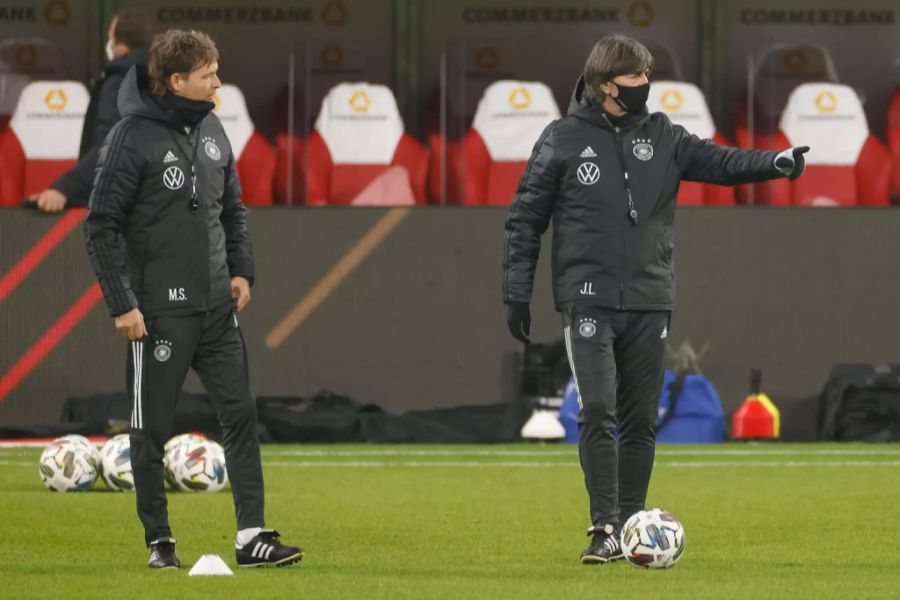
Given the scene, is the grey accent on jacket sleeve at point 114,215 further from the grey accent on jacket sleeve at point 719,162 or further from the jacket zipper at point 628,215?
the grey accent on jacket sleeve at point 719,162

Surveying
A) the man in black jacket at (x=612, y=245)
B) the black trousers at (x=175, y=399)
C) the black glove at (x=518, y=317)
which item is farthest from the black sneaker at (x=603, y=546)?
the black trousers at (x=175, y=399)

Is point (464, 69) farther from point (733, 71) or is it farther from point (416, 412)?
point (416, 412)

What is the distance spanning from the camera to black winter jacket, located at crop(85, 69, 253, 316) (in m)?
7.18

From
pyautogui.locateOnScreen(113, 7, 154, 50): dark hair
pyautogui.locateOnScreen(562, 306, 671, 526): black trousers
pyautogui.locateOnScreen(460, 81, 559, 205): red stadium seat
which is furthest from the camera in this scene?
pyautogui.locateOnScreen(460, 81, 559, 205): red stadium seat

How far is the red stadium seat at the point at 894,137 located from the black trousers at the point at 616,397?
9451mm

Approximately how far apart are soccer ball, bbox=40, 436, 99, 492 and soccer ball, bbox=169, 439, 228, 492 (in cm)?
44

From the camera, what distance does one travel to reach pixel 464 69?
17.4 meters

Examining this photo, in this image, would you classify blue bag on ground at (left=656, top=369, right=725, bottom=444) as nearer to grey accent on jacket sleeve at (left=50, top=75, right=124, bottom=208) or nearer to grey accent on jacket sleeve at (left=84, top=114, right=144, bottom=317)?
grey accent on jacket sleeve at (left=50, top=75, right=124, bottom=208)

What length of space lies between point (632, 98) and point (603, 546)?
64.3 inches

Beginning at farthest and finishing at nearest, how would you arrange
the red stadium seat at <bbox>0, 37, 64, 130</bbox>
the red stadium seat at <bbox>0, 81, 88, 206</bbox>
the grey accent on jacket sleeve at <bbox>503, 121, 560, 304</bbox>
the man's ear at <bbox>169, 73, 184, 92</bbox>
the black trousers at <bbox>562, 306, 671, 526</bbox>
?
the red stadium seat at <bbox>0, 37, 64, 130</bbox>, the red stadium seat at <bbox>0, 81, 88, 206</bbox>, the grey accent on jacket sleeve at <bbox>503, 121, 560, 304</bbox>, the black trousers at <bbox>562, 306, 671, 526</bbox>, the man's ear at <bbox>169, 73, 184, 92</bbox>

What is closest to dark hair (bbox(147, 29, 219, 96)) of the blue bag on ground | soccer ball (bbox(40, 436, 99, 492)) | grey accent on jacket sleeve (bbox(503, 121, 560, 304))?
grey accent on jacket sleeve (bbox(503, 121, 560, 304))

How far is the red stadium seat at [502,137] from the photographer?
1642 cm

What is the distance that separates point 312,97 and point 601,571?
10.3 metres

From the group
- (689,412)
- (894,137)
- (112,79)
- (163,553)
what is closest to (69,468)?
(112,79)
